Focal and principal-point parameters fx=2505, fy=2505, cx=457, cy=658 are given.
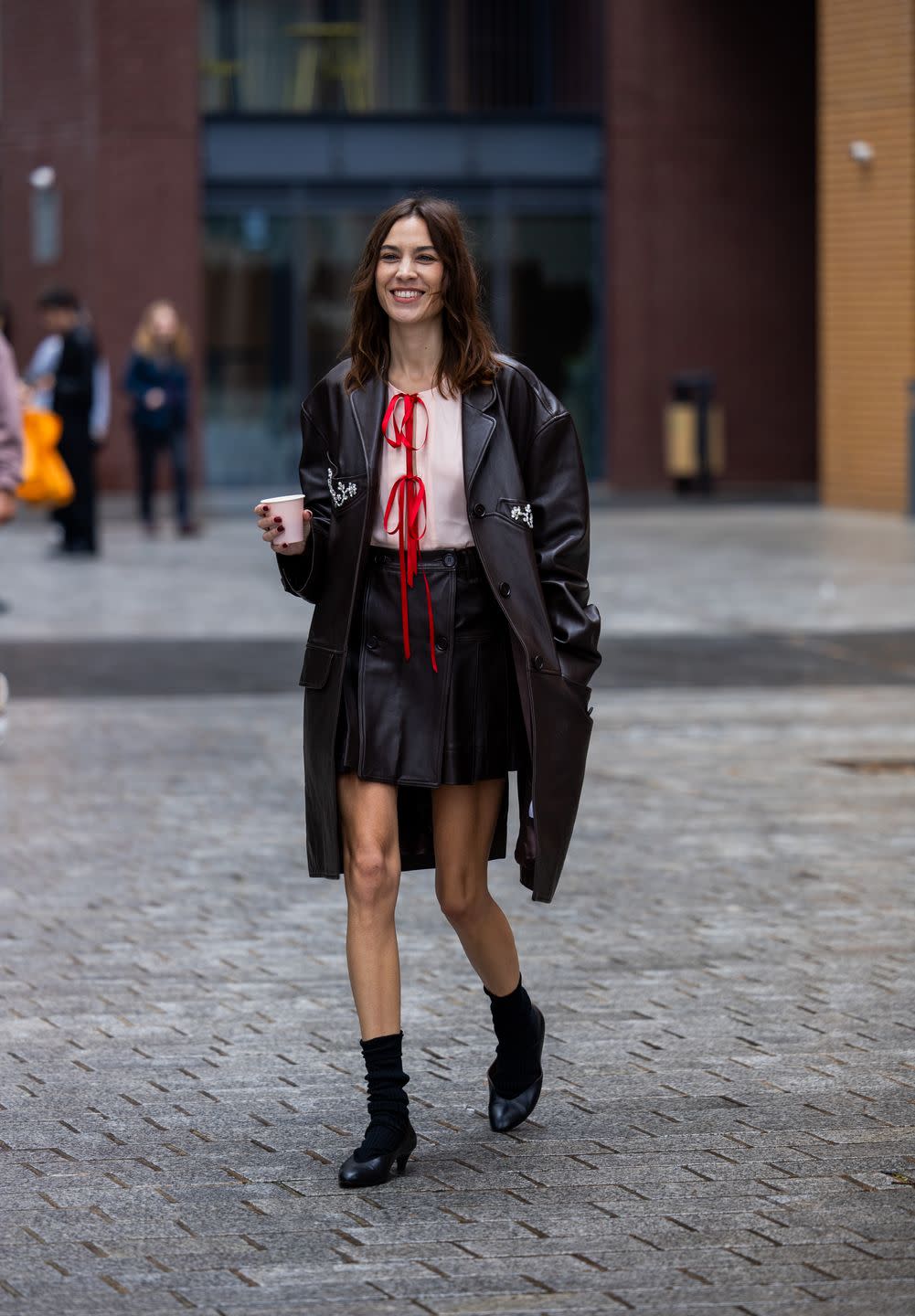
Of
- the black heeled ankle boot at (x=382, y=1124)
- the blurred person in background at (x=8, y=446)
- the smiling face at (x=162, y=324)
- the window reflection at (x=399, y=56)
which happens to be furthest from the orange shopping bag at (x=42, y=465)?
the black heeled ankle boot at (x=382, y=1124)

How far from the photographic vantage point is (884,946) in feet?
21.9

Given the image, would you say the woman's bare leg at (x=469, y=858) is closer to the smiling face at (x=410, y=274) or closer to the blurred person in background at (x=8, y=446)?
the smiling face at (x=410, y=274)

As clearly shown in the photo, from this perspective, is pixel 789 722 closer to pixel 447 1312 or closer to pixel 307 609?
pixel 307 609

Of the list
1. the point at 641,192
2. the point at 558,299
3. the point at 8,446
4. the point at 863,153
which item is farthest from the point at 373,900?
the point at 558,299

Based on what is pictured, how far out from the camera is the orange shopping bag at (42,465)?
16781 mm

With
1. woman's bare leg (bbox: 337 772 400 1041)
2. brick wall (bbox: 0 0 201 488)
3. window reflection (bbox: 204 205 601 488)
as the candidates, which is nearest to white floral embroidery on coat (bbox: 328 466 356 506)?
woman's bare leg (bbox: 337 772 400 1041)

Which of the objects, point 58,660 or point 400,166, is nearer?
point 58,660

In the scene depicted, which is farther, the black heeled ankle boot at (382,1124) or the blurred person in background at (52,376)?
the blurred person in background at (52,376)

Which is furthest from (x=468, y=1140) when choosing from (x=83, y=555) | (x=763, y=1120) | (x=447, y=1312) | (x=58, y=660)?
(x=83, y=555)

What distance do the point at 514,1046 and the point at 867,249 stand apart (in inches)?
759

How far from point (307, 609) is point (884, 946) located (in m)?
9.38

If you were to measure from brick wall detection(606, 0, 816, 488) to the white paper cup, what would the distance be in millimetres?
23064

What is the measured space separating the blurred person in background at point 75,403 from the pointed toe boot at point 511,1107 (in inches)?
562

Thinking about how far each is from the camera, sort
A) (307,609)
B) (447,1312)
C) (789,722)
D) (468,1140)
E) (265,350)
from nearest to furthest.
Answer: (447,1312) → (468,1140) → (789,722) → (307,609) → (265,350)
